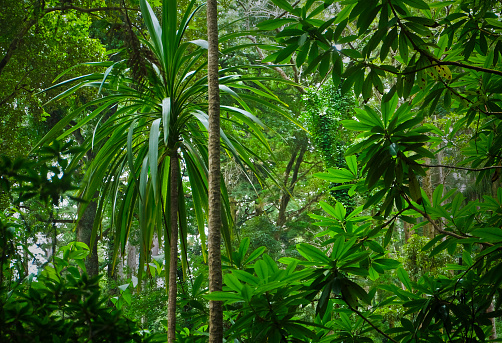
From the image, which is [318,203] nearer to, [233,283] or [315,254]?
[315,254]

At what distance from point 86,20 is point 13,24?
66 centimetres

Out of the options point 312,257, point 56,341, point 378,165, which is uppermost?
point 378,165

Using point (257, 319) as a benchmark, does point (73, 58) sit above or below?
above

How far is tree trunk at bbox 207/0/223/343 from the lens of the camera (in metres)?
0.94

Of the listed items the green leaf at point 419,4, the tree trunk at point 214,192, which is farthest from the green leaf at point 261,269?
the green leaf at point 419,4

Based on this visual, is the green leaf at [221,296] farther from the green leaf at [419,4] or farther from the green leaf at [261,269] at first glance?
the green leaf at [419,4]

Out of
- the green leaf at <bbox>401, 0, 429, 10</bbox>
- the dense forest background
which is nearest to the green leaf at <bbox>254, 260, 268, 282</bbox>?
the dense forest background

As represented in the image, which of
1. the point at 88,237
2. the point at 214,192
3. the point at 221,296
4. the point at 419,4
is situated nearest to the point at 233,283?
the point at 221,296

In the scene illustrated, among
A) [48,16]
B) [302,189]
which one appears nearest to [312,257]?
[48,16]

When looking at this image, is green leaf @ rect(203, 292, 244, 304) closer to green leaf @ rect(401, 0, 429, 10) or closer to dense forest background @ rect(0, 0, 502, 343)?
dense forest background @ rect(0, 0, 502, 343)

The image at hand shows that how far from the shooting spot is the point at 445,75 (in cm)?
115

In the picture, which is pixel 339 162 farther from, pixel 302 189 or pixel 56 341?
pixel 56 341

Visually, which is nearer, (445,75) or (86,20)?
(445,75)

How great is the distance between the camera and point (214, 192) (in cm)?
104
